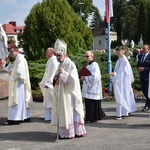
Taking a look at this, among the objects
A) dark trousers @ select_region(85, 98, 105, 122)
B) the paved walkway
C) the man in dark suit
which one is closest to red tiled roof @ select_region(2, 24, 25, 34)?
the man in dark suit

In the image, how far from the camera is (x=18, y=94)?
30.6ft

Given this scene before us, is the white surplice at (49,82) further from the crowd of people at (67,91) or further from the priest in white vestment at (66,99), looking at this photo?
the priest in white vestment at (66,99)

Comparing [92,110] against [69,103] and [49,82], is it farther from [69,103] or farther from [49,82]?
[69,103]

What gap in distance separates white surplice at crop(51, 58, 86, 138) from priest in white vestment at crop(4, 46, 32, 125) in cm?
192

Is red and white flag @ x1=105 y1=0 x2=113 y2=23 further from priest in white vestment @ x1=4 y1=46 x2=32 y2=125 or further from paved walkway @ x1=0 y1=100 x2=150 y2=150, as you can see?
priest in white vestment @ x1=4 y1=46 x2=32 y2=125

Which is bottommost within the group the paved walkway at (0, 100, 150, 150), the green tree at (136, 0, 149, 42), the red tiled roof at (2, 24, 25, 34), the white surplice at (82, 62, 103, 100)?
the paved walkway at (0, 100, 150, 150)

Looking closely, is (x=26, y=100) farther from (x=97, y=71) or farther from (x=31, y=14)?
(x=31, y=14)

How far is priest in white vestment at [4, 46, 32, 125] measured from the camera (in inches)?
365

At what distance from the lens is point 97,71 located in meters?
9.20

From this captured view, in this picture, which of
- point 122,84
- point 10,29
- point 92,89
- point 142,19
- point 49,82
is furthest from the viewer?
point 10,29

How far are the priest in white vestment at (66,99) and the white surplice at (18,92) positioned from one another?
75.0 inches

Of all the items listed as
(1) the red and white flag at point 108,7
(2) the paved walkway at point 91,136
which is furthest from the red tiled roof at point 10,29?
(2) the paved walkway at point 91,136

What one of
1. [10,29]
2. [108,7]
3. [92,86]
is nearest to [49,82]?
[92,86]

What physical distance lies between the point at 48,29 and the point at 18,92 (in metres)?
8.02
